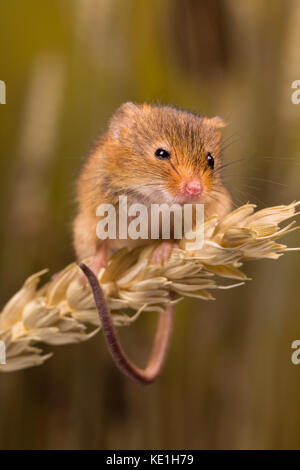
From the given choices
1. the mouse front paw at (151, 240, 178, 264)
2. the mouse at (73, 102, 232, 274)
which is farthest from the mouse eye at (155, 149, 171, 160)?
the mouse front paw at (151, 240, 178, 264)

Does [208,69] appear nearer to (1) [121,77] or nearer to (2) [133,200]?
(1) [121,77]

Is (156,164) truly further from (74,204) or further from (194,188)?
(74,204)

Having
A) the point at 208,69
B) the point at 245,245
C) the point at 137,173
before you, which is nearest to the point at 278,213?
the point at 245,245

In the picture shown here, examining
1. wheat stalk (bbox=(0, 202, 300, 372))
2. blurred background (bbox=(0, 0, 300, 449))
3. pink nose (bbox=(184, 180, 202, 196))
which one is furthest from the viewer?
blurred background (bbox=(0, 0, 300, 449))

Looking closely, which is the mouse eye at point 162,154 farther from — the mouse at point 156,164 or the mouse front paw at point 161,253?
the mouse front paw at point 161,253

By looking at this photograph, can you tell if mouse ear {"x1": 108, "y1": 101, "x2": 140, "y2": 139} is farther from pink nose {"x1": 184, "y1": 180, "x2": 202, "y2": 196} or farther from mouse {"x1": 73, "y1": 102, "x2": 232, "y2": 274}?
pink nose {"x1": 184, "y1": 180, "x2": 202, "y2": 196}

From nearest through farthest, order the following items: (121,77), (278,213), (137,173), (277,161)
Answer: (278,213) < (137,173) < (121,77) < (277,161)
